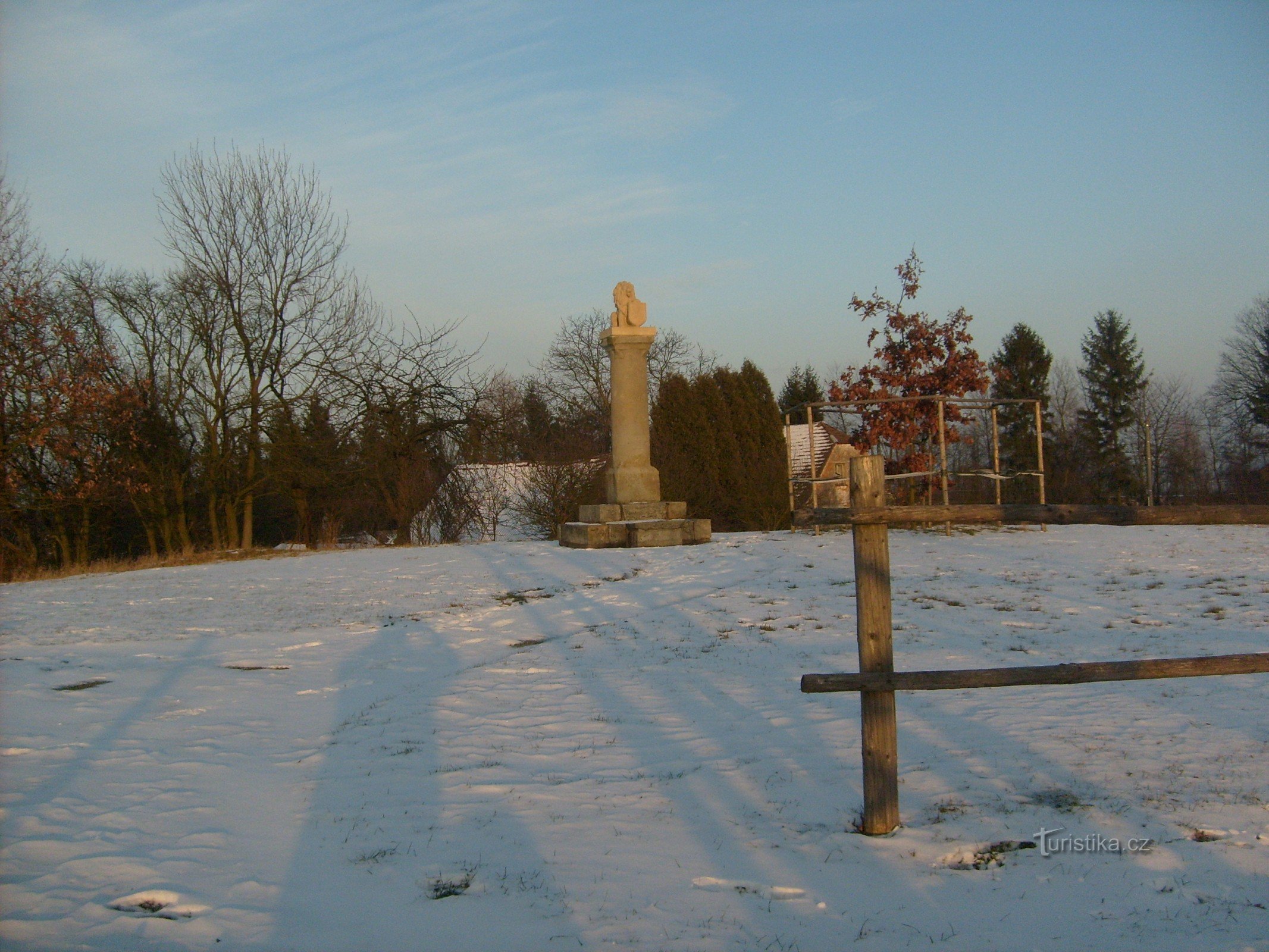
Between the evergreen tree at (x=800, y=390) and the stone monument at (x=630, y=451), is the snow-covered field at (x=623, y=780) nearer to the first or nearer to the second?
the stone monument at (x=630, y=451)

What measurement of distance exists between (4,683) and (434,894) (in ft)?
18.1

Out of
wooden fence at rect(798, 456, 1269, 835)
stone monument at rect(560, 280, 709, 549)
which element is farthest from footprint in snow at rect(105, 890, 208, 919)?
stone monument at rect(560, 280, 709, 549)

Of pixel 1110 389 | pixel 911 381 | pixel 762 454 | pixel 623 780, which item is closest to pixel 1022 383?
pixel 1110 389

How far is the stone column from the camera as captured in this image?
16.8 m

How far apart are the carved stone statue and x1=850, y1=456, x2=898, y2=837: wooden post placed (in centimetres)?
1258

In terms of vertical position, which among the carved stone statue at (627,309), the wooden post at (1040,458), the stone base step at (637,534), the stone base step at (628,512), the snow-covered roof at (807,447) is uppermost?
the carved stone statue at (627,309)

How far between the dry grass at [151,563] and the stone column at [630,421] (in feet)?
20.6

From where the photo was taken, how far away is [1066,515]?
204 inches

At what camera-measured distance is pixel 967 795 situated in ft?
15.6

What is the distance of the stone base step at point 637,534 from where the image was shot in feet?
52.9

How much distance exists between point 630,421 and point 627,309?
79.2 inches

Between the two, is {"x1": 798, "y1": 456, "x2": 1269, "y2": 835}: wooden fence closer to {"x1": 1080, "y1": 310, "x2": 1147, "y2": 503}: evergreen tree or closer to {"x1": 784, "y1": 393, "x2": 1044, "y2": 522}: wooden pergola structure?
{"x1": 784, "y1": 393, "x2": 1044, "y2": 522}: wooden pergola structure

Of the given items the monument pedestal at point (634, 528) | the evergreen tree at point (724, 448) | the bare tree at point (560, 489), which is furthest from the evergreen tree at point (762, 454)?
the monument pedestal at point (634, 528)

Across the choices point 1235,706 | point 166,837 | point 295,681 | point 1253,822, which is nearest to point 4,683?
point 295,681
